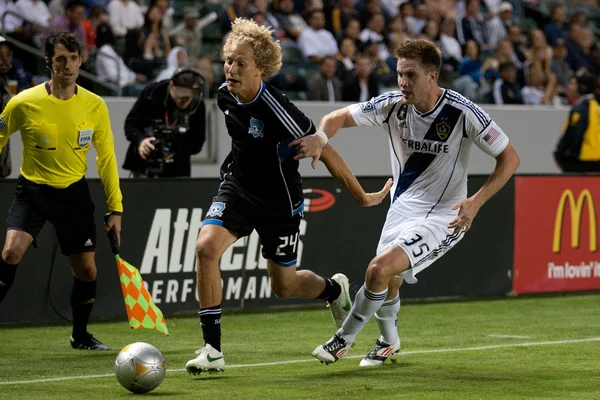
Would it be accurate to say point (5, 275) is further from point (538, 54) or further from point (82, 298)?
point (538, 54)

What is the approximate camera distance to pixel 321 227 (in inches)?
478

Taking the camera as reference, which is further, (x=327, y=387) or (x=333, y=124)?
(x=333, y=124)

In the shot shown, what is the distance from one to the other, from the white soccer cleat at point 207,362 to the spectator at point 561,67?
14.6 metres

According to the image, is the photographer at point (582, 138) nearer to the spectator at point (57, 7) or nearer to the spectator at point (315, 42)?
the spectator at point (315, 42)

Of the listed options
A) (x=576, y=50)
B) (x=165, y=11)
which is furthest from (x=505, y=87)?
(x=165, y=11)

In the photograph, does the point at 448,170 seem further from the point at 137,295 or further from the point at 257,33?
the point at 137,295

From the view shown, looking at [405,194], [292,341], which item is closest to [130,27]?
[292,341]

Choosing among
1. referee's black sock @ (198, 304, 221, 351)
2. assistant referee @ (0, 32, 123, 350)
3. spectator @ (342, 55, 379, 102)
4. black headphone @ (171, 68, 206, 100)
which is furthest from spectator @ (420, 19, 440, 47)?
referee's black sock @ (198, 304, 221, 351)

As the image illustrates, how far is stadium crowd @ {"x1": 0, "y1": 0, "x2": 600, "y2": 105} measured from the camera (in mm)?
15758

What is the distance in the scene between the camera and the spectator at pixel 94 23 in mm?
15898

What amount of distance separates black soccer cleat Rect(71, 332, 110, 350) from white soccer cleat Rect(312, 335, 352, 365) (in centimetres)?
212

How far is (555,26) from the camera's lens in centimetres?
2245

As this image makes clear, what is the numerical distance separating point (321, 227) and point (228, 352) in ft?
11.5

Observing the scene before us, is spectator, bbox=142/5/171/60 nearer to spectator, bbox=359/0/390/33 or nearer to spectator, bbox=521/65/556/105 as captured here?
spectator, bbox=359/0/390/33
